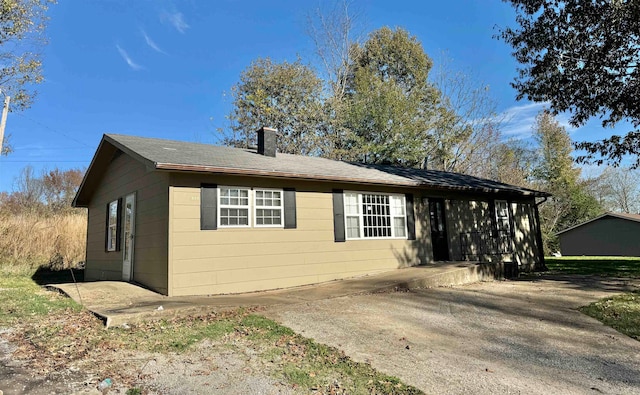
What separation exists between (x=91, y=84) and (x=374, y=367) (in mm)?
20128

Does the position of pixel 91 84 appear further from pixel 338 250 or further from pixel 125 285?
pixel 338 250

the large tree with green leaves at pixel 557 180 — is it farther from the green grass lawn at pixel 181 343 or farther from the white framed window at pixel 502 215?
the green grass lawn at pixel 181 343

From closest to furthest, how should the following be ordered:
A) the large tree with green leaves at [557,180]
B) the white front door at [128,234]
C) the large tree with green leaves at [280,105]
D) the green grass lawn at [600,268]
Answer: the white front door at [128,234], the green grass lawn at [600,268], the large tree with green leaves at [280,105], the large tree with green leaves at [557,180]

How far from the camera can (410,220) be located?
11.1 metres

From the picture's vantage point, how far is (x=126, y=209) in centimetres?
1009

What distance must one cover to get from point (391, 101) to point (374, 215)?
15.3m

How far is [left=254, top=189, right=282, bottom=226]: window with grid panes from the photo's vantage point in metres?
8.73

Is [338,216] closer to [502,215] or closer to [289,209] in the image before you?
[289,209]

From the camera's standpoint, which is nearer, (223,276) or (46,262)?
(223,276)

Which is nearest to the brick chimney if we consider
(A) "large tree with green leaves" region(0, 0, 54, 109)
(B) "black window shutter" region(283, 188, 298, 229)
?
(B) "black window shutter" region(283, 188, 298, 229)

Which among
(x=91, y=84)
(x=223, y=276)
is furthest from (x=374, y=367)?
(x=91, y=84)

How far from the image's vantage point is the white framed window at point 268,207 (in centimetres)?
871

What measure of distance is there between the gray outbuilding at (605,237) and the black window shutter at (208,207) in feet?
112

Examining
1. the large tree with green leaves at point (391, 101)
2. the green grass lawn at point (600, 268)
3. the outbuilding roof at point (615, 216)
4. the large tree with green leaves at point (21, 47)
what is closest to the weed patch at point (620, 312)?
the green grass lawn at point (600, 268)
